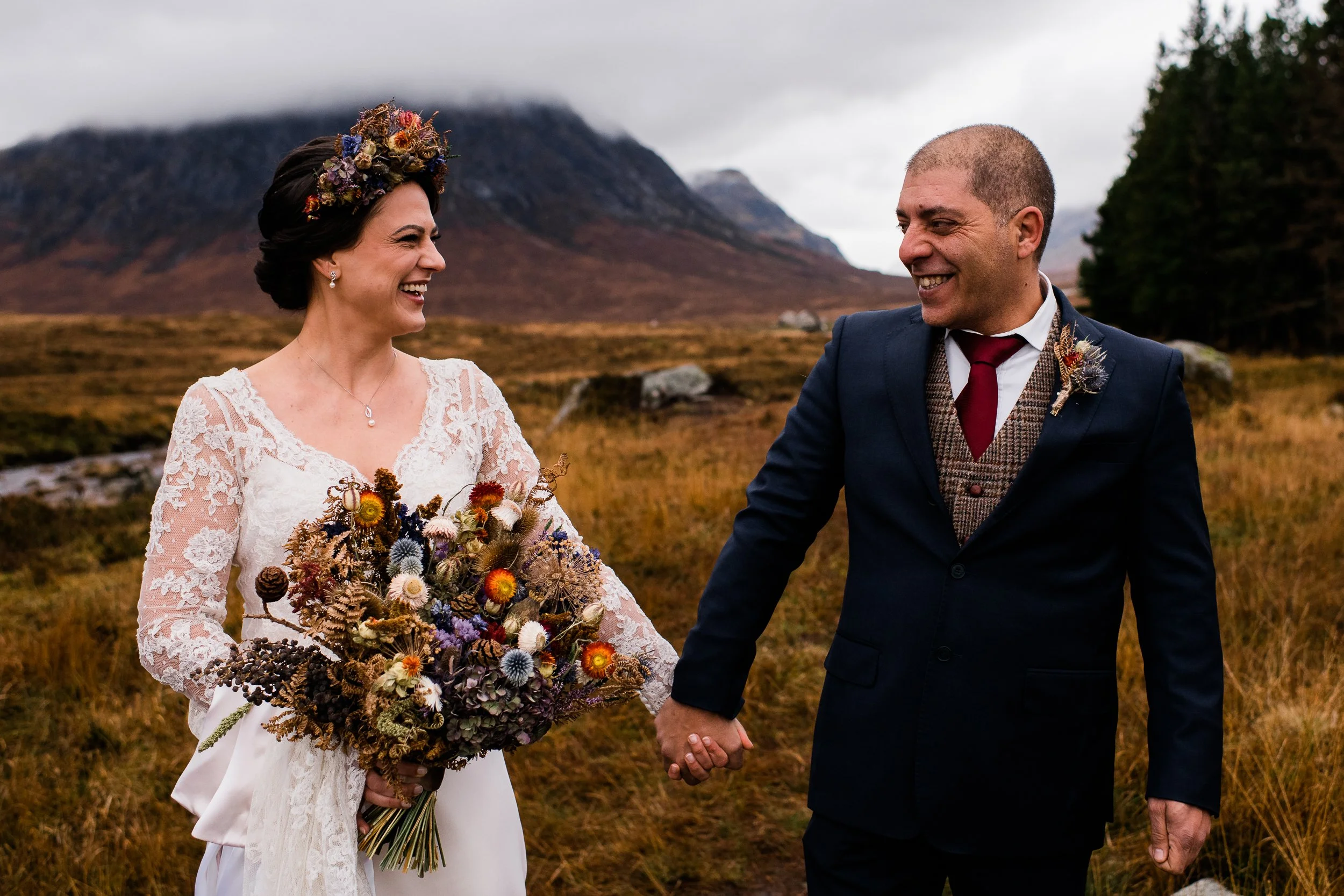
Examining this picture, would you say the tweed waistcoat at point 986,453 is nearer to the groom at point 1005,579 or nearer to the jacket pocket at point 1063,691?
the groom at point 1005,579

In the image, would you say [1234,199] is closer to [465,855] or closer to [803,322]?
[465,855]

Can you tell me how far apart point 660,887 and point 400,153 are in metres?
2.71

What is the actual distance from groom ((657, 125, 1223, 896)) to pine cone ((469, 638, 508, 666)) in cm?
82

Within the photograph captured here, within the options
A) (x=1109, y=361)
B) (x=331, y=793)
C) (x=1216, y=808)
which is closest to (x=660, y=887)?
(x=331, y=793)

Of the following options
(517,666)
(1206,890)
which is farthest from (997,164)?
(1206,890)

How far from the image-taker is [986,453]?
223 centimetres

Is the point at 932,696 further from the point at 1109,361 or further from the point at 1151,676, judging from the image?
the point at 1109,361

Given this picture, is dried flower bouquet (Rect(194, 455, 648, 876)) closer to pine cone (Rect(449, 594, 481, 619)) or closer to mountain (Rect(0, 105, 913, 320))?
pine cone (Rect(449, 594, 481, 619))

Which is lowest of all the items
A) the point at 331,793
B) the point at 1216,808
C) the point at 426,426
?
the point at 331,793

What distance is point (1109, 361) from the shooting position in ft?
7.38

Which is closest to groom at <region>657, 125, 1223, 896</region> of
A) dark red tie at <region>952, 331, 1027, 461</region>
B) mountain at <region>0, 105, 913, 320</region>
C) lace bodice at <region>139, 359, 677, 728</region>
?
dark red tie at <region>952, 331, 1027, 461</region>

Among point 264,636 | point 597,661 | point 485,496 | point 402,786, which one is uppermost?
point 485,496

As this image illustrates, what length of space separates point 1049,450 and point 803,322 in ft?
223

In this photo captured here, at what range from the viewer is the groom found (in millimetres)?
2176
